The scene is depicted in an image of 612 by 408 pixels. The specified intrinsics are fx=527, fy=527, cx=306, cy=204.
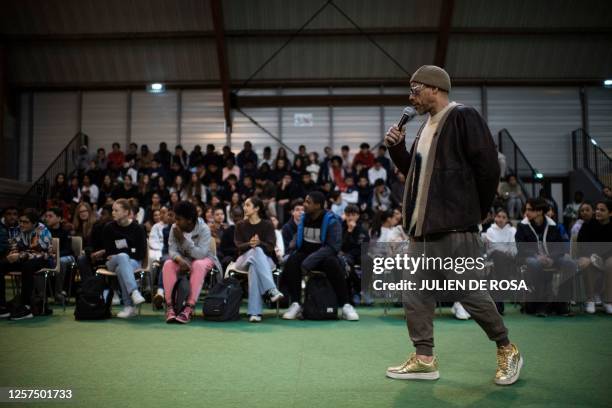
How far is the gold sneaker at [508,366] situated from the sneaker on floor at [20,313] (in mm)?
5161

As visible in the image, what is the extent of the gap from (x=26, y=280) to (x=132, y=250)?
124 cm

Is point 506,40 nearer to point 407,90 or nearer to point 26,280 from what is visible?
point 407,90

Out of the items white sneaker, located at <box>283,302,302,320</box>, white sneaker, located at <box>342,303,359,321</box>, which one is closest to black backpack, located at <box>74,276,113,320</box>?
white sneaker, located at <box>283,302,302,320</box>

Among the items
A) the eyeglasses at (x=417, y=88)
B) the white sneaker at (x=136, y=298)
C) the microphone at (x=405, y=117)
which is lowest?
the white sneaker at (x=136, y=298)

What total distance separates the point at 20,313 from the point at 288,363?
3812mm

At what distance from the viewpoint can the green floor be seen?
2.80 m

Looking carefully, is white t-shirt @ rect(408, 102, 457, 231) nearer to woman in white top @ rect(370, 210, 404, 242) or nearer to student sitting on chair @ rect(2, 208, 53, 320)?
woman in white top @ rect(370, 210, 404, 242)

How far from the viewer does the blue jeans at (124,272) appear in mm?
6070

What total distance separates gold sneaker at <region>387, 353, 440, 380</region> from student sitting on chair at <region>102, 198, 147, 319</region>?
3800 mm

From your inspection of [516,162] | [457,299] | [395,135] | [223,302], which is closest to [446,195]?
[395,135]

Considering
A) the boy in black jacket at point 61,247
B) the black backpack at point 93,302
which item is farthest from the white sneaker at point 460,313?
the boy in black jacket at point 61,247

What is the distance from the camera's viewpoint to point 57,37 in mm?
13867

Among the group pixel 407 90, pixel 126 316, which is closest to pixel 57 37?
pixel 407 90

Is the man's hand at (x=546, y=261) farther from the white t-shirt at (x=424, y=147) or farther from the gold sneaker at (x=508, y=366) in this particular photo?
the white t-shirt at (x=424, y=147)
